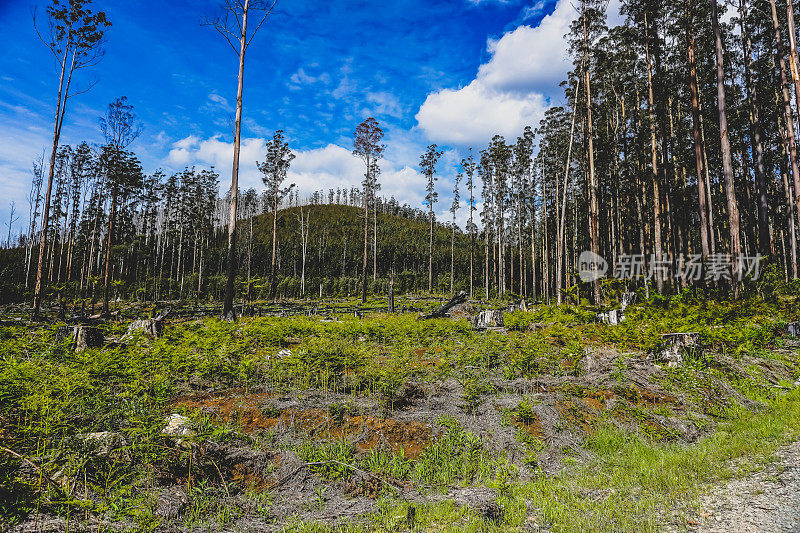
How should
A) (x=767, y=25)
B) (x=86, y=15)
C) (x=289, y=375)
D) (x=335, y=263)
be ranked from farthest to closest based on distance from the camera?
(x=335, y=263), (x=767, y=25), (x=86, y=15), (x=289, y=375)

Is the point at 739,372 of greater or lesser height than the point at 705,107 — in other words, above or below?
below

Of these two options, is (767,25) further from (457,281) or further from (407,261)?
(407,261)

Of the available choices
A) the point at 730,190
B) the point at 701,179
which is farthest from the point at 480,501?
the point at 701,179

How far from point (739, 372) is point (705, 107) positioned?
2511 cm

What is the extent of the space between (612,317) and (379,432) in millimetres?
10332

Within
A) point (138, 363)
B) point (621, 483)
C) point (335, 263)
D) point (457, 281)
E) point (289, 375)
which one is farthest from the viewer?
point (335, 263)

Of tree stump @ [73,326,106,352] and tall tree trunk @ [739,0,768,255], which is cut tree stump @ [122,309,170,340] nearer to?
tree stump @ [73,326,106,352]

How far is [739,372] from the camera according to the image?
287 inches

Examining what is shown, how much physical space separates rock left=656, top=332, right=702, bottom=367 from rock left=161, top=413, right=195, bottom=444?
9227mm

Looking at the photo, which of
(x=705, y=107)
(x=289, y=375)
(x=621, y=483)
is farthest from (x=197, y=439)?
(x=705, y=107)

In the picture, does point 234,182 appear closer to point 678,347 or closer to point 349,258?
point 678,347

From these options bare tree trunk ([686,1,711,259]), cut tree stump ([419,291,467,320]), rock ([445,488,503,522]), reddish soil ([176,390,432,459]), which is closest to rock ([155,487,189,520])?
reddish soil ([176,390,432,459])

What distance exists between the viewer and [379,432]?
5.07 m

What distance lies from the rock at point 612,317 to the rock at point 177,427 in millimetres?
11897
